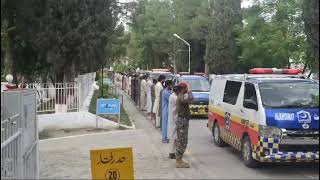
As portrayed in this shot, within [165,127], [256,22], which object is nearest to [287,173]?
[165,127]

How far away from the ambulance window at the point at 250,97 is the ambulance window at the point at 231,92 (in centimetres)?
56

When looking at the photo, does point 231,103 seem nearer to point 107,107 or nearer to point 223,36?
point 107,107

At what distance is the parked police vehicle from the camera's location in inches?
850

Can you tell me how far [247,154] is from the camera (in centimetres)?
1074

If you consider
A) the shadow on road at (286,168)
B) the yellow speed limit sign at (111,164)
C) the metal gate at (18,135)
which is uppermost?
the metal gate at (18,135)

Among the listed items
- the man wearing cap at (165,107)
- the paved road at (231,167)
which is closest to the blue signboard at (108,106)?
the man wearing cap at (165,107)

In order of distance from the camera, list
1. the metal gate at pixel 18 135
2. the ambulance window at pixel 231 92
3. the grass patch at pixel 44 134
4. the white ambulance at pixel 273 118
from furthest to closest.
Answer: the grass patch at pixel 44 134
the ambulance window at pixel 231 92
the white ambulance at pixel 273 118
the metal gate at pixel 18 135

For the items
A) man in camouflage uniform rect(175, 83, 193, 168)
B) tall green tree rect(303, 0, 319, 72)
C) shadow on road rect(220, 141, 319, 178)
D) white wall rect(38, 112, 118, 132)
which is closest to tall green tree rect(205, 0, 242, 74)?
white wall rect(38, 112, 118, 132)

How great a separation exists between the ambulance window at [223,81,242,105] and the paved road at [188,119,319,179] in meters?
1.28

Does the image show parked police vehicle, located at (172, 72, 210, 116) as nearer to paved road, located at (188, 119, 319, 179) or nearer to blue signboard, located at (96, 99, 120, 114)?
blue signboard, located at (96, 99, 120, 114)

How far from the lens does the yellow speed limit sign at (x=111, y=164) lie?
7352 millimetres

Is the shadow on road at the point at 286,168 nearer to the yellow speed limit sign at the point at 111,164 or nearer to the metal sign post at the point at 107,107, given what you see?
the yellow speed limit sign at the point at 111,164

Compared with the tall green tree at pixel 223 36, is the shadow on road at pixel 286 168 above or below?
below

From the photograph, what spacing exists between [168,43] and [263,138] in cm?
6523
